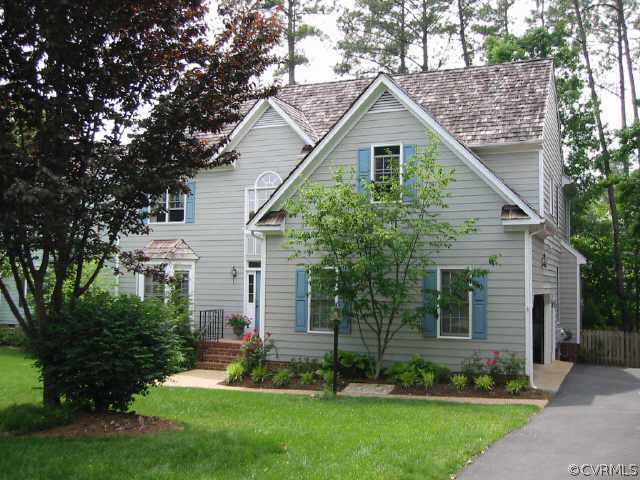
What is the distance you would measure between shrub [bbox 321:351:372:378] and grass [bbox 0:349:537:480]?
10.6 feet

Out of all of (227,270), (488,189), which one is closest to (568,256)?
(488,189)

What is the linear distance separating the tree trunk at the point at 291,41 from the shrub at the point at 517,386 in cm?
2150

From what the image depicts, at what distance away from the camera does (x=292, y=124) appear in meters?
18.9

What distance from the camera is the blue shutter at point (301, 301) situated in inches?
631

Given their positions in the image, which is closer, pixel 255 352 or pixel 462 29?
pixel 255 352

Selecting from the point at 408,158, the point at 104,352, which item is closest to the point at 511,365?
the point at 408,158

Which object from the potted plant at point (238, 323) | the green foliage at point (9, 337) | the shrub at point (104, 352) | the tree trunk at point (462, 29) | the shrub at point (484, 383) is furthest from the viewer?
the tree trunk at point (462, 29)

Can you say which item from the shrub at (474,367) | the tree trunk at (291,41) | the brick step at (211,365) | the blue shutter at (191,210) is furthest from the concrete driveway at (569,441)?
the tree trunk at (291,41)

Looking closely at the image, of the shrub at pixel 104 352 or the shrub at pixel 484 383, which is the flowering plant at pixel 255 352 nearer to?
the shrub at pixel 484 383

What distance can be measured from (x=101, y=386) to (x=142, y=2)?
5599 mm

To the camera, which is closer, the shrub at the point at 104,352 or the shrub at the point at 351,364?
the shrub at the point at 104,352

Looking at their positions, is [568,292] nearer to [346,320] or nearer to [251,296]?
[346,320]

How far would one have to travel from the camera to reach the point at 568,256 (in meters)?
20.9

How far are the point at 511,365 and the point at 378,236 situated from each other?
4.12 metres
